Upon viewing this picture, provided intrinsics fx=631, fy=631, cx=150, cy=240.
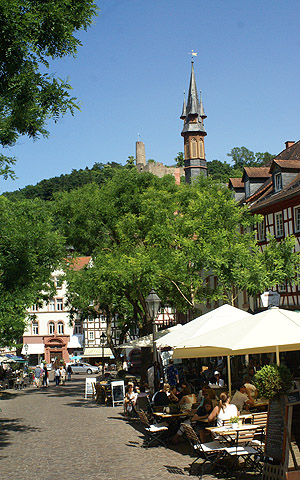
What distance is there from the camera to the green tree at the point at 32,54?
39.0ft

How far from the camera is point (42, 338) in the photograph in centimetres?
7944

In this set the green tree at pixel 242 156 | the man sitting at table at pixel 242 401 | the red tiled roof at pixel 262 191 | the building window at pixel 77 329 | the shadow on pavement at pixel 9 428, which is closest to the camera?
the man sitting at table at pixel 242 401

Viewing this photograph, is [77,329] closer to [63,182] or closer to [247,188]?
[247,188]

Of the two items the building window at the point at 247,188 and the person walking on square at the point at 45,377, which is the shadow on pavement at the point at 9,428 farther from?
the person walking on square at the point at 45,377

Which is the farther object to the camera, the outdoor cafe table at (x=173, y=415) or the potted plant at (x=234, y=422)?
the outdoor cafe table at (x=173, y=415)

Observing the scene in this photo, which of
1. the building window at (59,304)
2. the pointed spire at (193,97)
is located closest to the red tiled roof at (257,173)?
the pointed spire at (193,97)

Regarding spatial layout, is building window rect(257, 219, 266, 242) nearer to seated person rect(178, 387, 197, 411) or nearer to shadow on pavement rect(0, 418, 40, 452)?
shadow on pavement rect(0, 418, 40, 452)

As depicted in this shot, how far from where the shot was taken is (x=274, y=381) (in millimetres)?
8641

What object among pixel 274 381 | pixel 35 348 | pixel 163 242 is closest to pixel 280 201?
pixel 163 242

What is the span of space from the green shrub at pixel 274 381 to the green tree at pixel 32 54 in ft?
24.2

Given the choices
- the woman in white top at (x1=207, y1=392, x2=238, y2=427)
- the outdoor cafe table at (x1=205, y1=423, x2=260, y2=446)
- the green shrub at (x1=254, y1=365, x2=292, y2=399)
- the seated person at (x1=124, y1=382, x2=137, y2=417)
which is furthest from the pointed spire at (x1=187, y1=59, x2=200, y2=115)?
the green shrub at (x1=254, y1=365, x2=292, y2=399)

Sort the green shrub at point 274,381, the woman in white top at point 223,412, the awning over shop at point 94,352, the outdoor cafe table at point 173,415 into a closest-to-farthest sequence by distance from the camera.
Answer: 1. the green shrub at point 274,381
2. the woman in white top at point 223,412
3. the outdoor cafe table at point 173,415
4. the awning over shop at point 94,352

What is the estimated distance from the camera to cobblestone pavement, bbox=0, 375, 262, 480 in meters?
10.5

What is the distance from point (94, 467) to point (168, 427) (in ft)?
9.69
